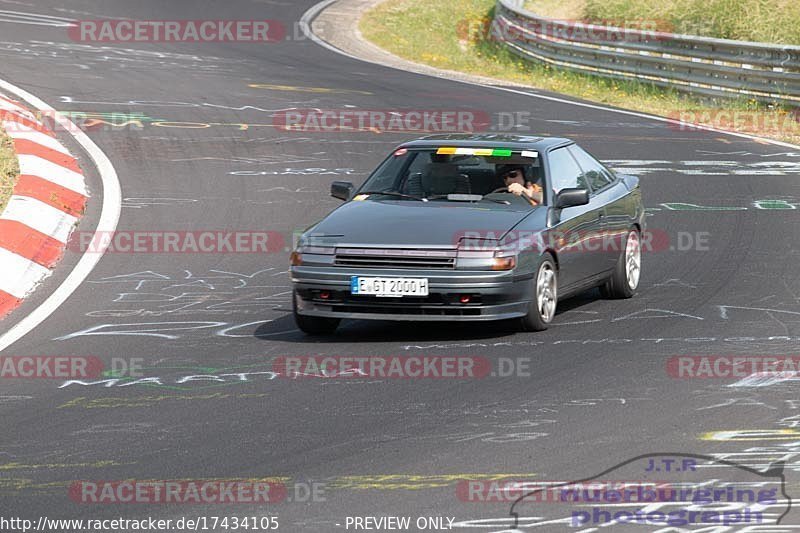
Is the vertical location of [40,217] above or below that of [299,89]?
above

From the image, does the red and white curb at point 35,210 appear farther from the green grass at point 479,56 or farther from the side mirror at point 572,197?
the green grass at point 479,56

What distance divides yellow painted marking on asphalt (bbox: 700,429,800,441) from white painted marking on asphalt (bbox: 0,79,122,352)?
4.94 metres

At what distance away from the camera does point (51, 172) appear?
14820 mm

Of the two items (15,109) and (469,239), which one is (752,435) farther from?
(15,109)

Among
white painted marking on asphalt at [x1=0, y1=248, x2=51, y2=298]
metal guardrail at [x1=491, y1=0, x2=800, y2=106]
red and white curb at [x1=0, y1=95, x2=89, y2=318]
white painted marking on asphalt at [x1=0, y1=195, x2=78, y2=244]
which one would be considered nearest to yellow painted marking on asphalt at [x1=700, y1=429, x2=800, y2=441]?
red and white curb at [x1=0, y1=95, x2=89, y2=318]

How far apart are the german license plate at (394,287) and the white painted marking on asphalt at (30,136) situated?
25.4 feet

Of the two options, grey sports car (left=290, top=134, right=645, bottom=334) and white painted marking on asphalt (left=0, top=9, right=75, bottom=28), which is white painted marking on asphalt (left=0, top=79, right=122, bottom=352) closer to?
grey sports car (left=290, top=134, right=645, bottom=334)

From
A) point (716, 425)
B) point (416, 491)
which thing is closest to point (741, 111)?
point (716, 425)

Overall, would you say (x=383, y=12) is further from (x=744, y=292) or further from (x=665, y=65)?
(x=744, y=292)

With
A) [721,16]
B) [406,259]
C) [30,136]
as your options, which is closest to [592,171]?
[406,259]

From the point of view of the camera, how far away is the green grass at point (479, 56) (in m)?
24.2

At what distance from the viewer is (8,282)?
11.1 metres

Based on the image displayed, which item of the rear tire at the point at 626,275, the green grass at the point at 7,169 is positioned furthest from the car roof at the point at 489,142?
the green grass at the point at 7,169

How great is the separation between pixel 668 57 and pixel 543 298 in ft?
53.0
